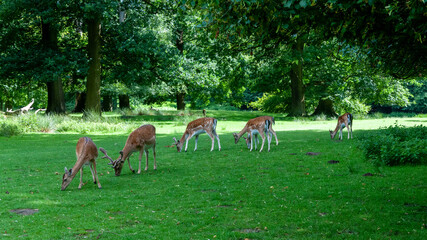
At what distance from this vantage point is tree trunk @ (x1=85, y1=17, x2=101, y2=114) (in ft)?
87.5

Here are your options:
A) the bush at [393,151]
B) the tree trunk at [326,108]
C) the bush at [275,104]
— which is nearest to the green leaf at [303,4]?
the bush at [393,151]

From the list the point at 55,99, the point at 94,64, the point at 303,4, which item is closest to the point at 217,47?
the point at 94,64

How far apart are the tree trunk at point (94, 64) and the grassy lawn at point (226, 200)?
534 inches

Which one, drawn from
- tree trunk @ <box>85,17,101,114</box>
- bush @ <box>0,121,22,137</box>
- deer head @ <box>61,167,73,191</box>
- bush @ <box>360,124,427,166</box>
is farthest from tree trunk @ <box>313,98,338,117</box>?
deer head @ <box>61,167,73,191</box>

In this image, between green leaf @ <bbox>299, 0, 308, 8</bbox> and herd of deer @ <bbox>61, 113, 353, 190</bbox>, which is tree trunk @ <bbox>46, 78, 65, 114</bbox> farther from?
green leaf @ <bbox>299, 0, 308, 8</bbox>

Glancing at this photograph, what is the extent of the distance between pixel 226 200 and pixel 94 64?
68.0 feet

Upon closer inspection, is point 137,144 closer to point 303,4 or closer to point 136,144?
point 136,144

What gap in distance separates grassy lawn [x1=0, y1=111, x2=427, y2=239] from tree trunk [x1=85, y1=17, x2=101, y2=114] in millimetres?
13554

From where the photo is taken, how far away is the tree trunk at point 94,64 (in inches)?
1050

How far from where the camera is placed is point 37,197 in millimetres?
8641

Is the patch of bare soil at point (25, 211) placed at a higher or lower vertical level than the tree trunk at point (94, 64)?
lower

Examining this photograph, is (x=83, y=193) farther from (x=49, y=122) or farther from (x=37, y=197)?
(x=49, y=122)

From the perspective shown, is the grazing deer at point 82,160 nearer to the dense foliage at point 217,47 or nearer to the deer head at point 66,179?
the deer head at point 66,179

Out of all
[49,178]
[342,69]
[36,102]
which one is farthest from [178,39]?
[49,178]
